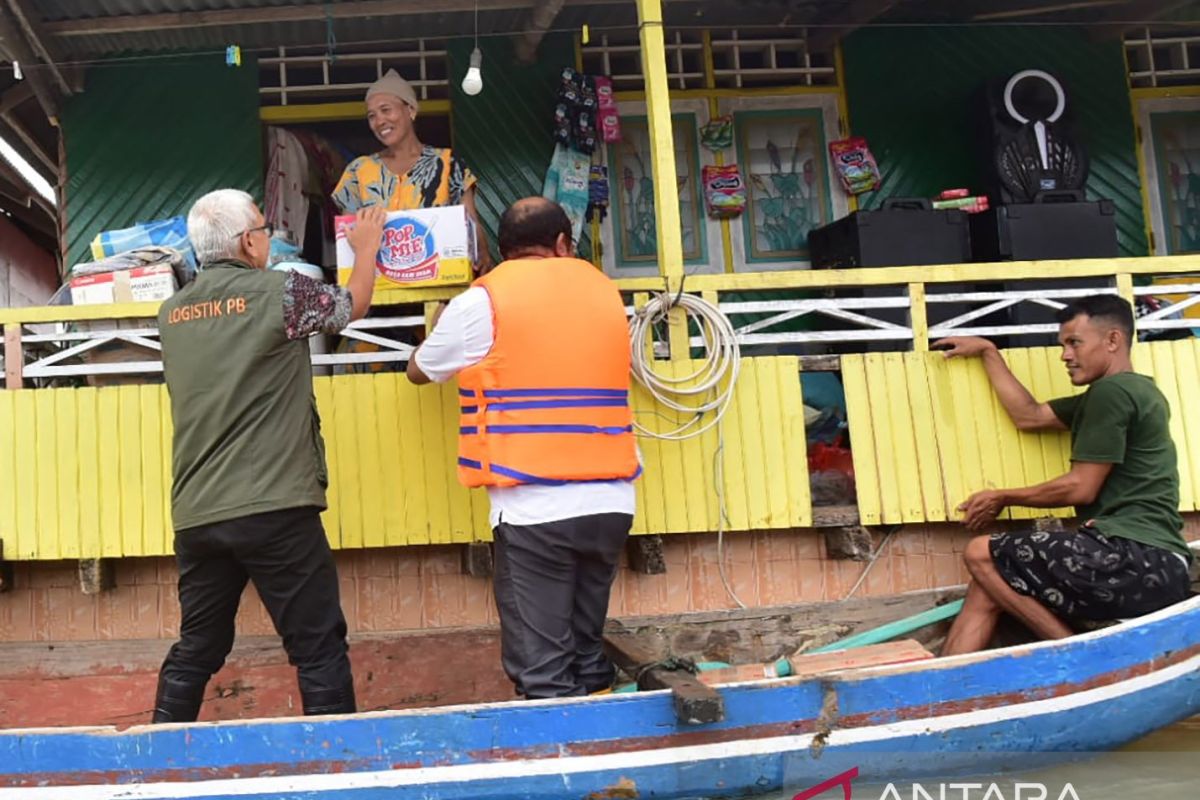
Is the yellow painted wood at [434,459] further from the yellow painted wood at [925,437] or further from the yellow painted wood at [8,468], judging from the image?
the yellow painted wood at [925,437]

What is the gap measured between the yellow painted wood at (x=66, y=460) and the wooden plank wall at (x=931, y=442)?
3.33 metres

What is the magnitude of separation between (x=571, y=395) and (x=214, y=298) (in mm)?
1220

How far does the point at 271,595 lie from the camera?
3701mm

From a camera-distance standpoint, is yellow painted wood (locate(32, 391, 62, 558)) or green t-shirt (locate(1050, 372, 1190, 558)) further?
yellow painted wood (locate(32, 391, 62, 558))

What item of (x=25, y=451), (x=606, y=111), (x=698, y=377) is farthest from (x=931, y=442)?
(x=25, y=451)

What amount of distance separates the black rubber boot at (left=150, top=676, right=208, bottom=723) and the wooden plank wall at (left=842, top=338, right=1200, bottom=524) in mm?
2823

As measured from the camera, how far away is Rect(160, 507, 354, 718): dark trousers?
3619mm

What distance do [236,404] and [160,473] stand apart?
4.04ft

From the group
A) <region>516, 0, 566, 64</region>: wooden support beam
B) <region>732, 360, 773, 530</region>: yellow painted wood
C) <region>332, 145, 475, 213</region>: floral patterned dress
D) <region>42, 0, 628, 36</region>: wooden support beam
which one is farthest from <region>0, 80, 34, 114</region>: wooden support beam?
<region>732, 360, 773, 530</region>: yellow painted wood

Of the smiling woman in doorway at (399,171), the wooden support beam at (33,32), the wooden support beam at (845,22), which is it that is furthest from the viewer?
the wooden support beam at (845,22)

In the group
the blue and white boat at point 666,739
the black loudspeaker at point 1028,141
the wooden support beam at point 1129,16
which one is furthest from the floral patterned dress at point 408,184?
the wooden support beam at point 1129,16

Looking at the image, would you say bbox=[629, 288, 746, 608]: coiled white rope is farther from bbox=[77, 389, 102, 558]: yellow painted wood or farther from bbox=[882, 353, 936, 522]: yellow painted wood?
bbox=[77, 389, 102, 558]: yellow painted wood

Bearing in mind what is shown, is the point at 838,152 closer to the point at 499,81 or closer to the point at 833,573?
the point at 499,81

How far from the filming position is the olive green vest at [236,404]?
360 cm
